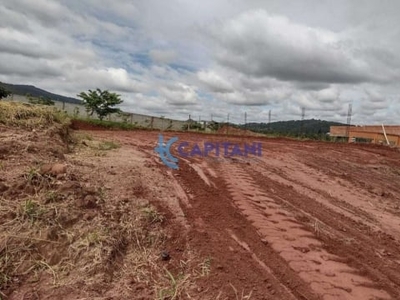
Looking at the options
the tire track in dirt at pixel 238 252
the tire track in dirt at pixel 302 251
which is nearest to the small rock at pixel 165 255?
the tire track in dirt at pixel 238 252

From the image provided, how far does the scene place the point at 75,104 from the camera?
89.7ft

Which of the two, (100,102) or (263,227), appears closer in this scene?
(263,227)

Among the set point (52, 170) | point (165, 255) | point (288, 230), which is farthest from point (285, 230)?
point (52, 170)

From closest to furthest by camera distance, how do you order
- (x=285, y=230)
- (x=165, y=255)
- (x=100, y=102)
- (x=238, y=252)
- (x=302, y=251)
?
1. (x=165, y=255)
2. (x=238, y=252)
3. (x=302, y=251)
4. (x=285, y=230)
5. (x=100, y=102)

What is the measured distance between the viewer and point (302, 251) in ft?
12.2

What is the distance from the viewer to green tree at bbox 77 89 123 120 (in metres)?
26.3

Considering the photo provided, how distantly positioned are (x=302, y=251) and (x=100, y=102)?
81.0 feet

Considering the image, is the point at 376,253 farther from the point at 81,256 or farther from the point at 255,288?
the point at 81,256

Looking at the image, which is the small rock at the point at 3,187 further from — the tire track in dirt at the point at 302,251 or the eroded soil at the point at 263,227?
the tire track in dirt at the point at 302,251

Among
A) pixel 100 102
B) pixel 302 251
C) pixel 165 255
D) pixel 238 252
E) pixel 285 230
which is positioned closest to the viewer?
pixel 165 255

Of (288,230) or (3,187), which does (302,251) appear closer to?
(288,230)

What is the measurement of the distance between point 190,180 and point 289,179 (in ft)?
7.98

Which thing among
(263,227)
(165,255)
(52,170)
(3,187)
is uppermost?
(52,170)

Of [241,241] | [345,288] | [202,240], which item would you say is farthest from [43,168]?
[345,288]
